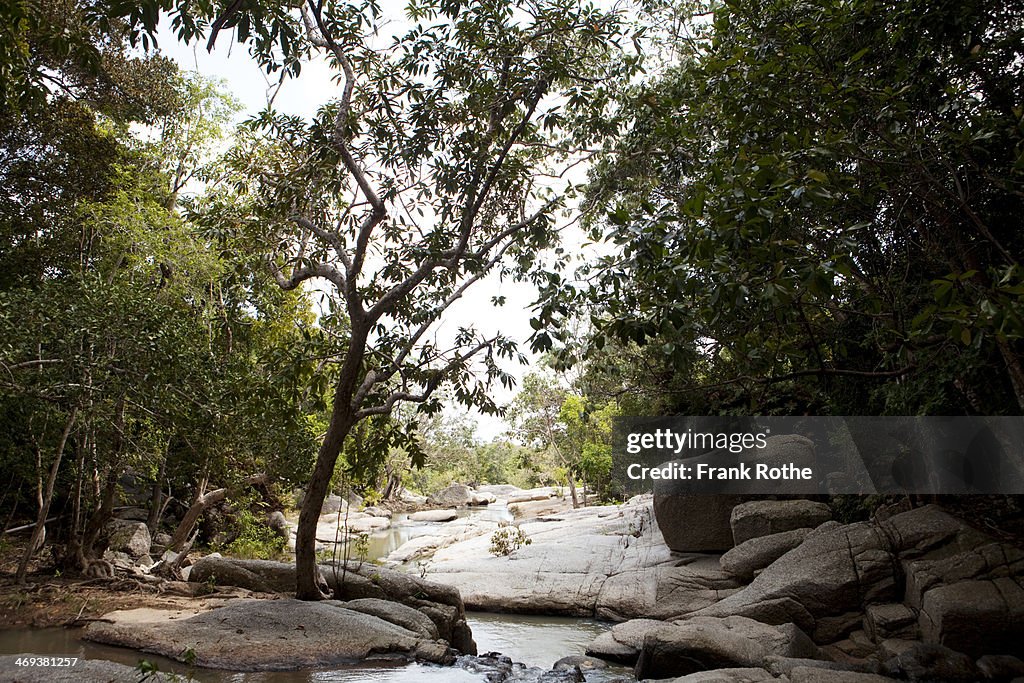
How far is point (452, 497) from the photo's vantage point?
39.6 metres

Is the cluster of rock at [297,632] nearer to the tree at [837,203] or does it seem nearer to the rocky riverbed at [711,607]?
the rocky riverbed at [711,607]

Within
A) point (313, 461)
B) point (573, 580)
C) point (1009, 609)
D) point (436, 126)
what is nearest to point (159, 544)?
point (313, 461)

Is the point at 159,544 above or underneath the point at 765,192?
underneath

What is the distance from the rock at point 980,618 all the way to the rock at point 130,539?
41.3ft

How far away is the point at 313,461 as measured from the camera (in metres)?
11.1

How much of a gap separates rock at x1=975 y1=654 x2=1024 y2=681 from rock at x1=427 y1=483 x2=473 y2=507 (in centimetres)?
3388

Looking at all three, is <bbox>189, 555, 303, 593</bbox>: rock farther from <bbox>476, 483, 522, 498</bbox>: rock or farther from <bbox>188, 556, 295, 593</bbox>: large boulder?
<bbox>476, 483, 522, 498</bbox>: rock

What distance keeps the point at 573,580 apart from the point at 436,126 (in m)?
8.63

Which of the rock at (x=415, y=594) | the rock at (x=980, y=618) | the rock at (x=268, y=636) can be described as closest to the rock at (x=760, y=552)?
the rock at (x=980, y=618)

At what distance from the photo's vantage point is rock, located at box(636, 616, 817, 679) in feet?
23.0

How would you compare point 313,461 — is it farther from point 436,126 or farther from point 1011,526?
point 1011,526

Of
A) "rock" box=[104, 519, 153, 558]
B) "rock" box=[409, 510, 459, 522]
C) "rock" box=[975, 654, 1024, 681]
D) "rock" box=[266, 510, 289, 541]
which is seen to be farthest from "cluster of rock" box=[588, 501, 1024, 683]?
"rock" box=[409, 510, 459, 522]

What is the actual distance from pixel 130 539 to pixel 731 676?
11.4 m

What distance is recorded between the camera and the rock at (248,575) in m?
9.20
